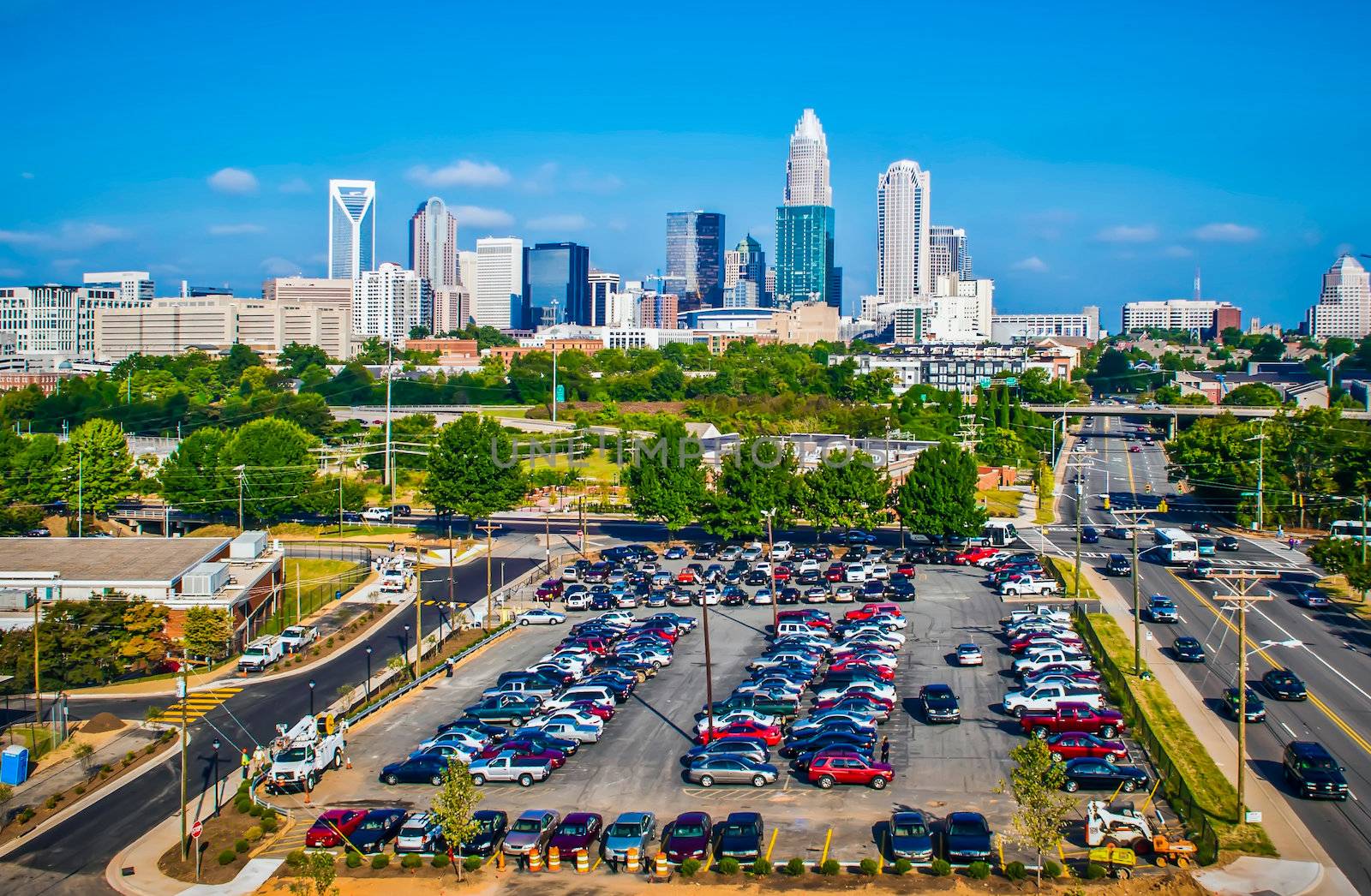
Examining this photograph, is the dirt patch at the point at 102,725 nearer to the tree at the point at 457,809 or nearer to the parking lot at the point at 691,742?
the parking lot at the point at 691,742

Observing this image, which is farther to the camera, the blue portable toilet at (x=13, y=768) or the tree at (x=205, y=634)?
the tree at (x=205, y=634)

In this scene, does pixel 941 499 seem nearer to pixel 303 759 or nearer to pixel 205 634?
pixel 205 634

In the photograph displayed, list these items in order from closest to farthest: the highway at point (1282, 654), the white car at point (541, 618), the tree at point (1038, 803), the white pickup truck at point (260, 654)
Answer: the tree at point (1038, 803) → the highway at point (1282, 654) → the white pickup truck at point (260, 654) → the white car at point (541, 618)

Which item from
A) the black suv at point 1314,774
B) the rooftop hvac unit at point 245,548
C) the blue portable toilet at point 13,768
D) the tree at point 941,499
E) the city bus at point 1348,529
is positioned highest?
the tree at point 941,499

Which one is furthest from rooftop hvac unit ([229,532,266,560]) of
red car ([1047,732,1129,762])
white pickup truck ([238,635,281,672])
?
red car ([1047,732,1129,762])

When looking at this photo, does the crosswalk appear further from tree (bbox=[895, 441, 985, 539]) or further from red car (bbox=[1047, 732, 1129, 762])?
tree (bbox=[895, 441, 985, 539])

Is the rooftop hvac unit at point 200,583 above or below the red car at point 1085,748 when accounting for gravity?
above

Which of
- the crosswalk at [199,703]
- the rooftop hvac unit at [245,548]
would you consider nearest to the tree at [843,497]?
the rooftop hvac unit at [245,548]
